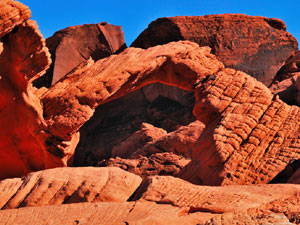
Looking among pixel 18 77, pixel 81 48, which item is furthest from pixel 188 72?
pixel 81 48

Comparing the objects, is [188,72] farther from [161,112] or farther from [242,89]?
[161,112]

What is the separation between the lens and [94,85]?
7004 millimetres

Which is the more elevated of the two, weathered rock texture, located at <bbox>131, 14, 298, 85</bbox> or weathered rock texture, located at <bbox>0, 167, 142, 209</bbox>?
weathered rock texture, located at <bbox>131, 14, 298, 85</bbox>

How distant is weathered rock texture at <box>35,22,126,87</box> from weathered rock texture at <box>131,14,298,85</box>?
2055 millimetres

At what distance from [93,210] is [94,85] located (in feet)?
11.9

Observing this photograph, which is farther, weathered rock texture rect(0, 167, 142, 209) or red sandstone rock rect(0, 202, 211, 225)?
weathered rock texture rect(0, 167, 142, 209)

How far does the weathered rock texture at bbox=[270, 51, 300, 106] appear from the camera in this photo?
29.3 ft

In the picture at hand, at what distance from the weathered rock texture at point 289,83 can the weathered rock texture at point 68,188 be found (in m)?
5.56

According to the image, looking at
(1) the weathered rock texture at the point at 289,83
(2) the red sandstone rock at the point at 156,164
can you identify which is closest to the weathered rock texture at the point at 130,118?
(2) the red sandstone rock at the point at 156,164

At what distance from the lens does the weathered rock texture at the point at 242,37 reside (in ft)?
38.4

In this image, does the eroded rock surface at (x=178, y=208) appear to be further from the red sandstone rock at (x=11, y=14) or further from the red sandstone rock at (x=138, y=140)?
the red sandstone rock at (x=138, y=140)

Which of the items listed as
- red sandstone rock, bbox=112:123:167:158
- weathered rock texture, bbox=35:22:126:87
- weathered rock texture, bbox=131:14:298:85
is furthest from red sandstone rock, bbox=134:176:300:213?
weathered rock texture, bbox=35:22:126:87

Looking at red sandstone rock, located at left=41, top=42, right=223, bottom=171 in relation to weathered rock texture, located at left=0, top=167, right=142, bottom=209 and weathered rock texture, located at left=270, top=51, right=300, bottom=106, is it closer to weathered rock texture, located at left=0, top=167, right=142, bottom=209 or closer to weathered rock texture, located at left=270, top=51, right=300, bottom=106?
weathered rock texture, located at left=270, top=51, right=300, bottom=106

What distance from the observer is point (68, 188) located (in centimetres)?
411
